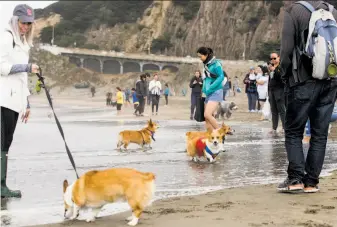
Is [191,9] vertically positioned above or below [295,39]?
above

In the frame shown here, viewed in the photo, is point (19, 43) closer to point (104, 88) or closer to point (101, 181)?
point (101, 181)

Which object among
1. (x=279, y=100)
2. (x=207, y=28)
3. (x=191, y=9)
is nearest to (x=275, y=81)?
(x=279, y=100)

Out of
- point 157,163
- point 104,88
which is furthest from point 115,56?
point 157,163

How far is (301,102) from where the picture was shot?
17.4ft

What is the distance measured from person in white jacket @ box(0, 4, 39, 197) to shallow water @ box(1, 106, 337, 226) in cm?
65

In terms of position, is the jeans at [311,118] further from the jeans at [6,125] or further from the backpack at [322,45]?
the jeans at [6,125]

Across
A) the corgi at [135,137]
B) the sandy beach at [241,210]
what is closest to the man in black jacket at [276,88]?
the corgi at [135,137]

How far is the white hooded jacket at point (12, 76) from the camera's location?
512 centimetres

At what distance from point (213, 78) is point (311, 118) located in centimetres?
362

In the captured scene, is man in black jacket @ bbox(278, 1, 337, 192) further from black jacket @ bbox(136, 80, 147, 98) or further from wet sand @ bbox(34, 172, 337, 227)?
black jacket @ bbox(136, 80, 147, 98)

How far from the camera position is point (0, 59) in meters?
5.10

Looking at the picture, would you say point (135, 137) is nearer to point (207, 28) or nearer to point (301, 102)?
point (301, 102)

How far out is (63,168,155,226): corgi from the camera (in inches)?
164

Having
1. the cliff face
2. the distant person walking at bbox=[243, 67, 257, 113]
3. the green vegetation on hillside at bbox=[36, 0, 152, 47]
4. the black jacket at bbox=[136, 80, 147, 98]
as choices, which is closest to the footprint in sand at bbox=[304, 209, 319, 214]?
the distant person walking at bbox=[243, 67, 257, 113]
